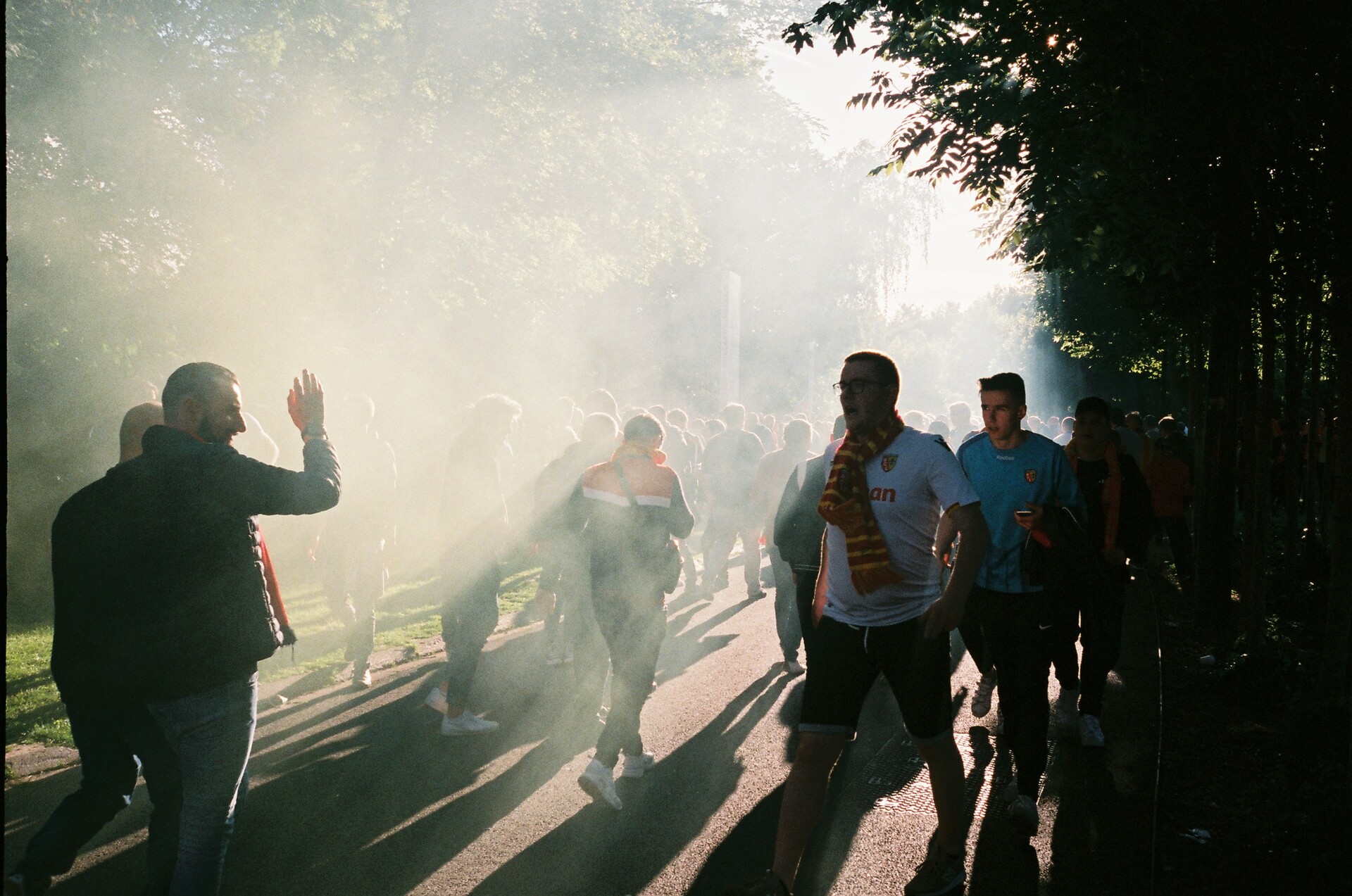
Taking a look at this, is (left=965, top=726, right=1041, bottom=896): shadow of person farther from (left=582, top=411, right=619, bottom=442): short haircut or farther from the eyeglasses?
(left=582, top=411, right=619, bottom=442): short haircut

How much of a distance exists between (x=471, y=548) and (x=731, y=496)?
5.55 metres

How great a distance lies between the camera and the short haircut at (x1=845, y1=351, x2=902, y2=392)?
4.00 metres

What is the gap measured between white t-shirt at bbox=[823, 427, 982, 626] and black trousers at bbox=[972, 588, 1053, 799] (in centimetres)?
123

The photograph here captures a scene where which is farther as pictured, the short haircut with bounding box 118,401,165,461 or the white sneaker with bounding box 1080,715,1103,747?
the white sneaker with bounding box 1080,715,1103,747

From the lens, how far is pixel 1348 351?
19.4 feet

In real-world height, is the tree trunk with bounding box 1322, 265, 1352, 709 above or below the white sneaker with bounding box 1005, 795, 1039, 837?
above

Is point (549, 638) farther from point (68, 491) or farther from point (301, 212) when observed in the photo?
point (301, 212)

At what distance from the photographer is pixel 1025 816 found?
4.79m

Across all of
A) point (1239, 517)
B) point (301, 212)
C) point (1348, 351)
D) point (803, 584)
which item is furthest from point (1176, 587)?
point (301, 212)

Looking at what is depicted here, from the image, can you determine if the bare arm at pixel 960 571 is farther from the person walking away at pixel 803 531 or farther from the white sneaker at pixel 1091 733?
the white sneaker at pixel 1091 733

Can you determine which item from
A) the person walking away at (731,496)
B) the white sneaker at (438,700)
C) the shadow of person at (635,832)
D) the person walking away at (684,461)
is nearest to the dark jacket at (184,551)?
the shadow of person at (635,832)

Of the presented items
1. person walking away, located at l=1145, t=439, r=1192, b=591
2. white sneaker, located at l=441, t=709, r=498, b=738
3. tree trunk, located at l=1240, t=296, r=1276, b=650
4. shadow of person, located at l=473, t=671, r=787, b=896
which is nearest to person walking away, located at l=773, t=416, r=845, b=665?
shadow of person, located at l=473, t=671, r=787, b=896

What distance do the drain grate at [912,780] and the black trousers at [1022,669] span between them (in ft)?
0.98

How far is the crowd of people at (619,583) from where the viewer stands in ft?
10.7
